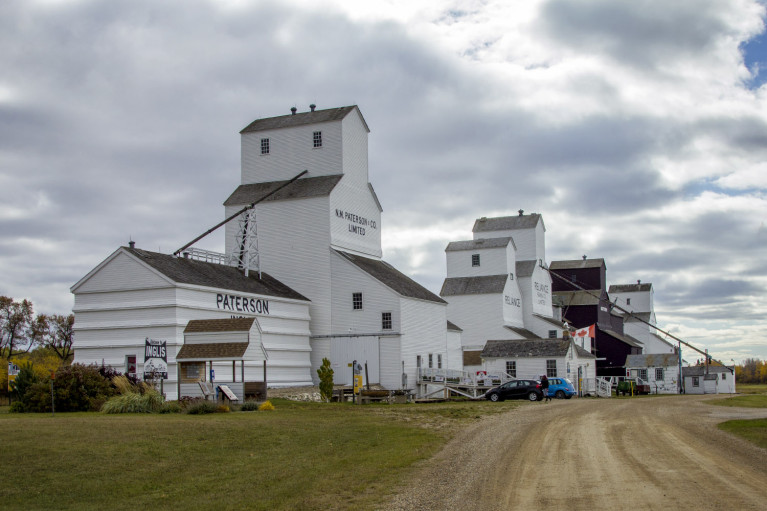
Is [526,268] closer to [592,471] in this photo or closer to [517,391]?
[517,391]

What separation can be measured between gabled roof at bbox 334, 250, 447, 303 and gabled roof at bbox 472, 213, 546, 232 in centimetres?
2605

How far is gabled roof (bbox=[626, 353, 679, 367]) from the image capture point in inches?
3051

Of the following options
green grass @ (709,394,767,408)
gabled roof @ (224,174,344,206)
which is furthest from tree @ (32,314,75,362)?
green grass @ (709,394,767,408)

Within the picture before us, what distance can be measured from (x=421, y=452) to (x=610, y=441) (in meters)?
5.32

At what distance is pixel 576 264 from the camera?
94062 mm

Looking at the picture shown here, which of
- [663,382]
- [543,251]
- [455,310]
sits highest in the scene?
[543,251]

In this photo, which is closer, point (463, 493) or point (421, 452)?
point (463, 493)

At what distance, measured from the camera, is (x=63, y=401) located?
29.2 metres

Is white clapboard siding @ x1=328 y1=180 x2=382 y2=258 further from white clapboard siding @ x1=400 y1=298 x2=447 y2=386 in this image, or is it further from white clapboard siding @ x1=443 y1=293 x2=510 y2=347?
white clapboard siding @ x1=443 y1=293 x2=510 y2=347

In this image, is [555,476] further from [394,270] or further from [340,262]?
[394,270]

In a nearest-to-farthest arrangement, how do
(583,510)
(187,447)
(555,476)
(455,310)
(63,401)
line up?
(583,510)
(555,476)
(187,447)
(63,401)
(455,310)

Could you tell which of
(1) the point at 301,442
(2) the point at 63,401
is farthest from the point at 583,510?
(2) the point at 63,401

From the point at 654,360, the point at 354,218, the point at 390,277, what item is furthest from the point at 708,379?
the point at 354,218

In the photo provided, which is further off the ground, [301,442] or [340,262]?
[340,262]
